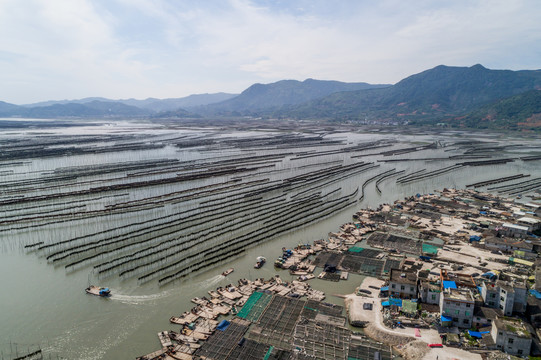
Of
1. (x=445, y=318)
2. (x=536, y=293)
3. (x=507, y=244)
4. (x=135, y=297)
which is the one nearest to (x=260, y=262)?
(x=135, y=297)

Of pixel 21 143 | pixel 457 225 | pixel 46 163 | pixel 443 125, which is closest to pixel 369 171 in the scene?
pixel 457 225

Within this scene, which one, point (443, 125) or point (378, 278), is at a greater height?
point (443, 125)

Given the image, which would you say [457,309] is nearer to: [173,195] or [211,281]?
[211,281]

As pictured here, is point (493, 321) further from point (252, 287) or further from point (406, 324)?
point (252, 287)

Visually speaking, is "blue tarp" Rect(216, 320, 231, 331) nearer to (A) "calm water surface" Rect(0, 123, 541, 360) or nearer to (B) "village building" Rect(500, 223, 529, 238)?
(A) "calm water surface" Rect(0, 123, 541, 360)

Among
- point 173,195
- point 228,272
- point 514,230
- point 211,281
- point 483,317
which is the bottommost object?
point 211,281

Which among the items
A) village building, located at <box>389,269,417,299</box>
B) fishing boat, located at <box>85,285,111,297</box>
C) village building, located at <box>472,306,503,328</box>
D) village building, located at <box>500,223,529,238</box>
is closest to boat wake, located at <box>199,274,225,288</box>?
fishing boat, located at <box>85,285,111,297</box>

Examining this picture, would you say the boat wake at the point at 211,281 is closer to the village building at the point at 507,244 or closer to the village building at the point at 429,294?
the village building at the point at 429,294
